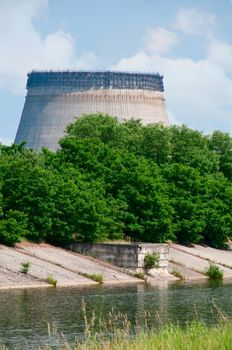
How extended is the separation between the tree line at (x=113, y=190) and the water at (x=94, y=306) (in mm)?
13256

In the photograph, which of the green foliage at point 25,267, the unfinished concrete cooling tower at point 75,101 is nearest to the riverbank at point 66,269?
the green foliage at point 25,267

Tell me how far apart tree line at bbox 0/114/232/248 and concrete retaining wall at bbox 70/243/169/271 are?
2.00 m

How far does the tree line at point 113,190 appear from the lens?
83.8m

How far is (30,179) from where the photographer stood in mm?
84312

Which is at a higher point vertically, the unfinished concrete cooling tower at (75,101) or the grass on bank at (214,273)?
the unfinished concrete cooling tower at (75,101)

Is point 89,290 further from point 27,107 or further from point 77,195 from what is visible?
point 27,107

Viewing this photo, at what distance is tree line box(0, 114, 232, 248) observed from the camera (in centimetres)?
8381

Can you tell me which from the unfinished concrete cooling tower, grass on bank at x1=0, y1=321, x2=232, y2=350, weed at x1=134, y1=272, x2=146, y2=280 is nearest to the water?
weed at x1=134, y1=272, x2=146, y2=280

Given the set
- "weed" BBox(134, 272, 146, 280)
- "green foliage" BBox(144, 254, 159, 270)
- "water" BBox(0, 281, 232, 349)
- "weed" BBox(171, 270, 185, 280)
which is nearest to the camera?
"water" BBox(0, 281, 232, 349)

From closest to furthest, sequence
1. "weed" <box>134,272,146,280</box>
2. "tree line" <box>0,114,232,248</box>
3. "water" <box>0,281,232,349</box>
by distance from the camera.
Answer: "water" <box>0,281,232,349</box> → "weed" <box>134,272,146,280</box> → "tree line" <box>0,114,232,248</box>

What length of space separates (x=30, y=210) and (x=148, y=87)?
174ft

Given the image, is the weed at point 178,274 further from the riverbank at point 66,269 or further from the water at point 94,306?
the water at point 94,306

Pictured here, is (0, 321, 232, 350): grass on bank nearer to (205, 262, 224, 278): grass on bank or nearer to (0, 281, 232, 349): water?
(0, 281, 232, 349): water

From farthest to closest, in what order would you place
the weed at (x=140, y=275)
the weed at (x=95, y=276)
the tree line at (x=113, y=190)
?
the tree line at (x=113, y=190) → the weed at (x=140, y=275) → the weed at (x=95, y=276)
